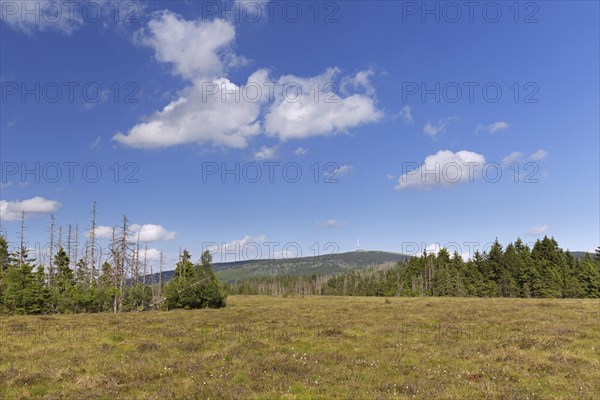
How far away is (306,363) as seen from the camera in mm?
17328

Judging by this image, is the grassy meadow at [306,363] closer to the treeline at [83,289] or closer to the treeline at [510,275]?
the treeline at [83,289]

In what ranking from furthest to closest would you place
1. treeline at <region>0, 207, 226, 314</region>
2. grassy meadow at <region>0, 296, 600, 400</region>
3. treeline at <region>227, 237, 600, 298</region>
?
treeline at <region>227, 237, 600, 298</region>
treeline at <region>0, 207, 226, 314</region>
grassy meadow at <region>0, 296, 600, 400</region>

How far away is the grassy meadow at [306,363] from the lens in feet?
44.1

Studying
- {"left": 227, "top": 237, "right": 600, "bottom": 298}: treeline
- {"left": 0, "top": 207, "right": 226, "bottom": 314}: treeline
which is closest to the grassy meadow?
→ {"left": 0, "top": 207, "right": 226, "bottom": 314}: treeline

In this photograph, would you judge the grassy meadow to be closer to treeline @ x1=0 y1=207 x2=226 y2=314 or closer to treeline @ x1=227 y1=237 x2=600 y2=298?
treeline @ x1=0 y1=207 x2=226 y2=314

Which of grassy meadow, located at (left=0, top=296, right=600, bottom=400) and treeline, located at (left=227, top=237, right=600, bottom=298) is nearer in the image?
grassy meadow, located at (left=0, top=296, right=600, bottom=400)

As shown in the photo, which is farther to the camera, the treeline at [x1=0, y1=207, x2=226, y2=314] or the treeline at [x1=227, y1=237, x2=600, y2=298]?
the treeline at [x1=227, y1=237, x2=600, y2=298]

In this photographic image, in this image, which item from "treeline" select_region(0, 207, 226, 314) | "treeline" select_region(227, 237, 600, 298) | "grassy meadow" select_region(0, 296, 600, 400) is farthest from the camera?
"treeline" select_region(227, 237, 600, 298)

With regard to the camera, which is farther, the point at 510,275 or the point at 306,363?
the point at 510,275

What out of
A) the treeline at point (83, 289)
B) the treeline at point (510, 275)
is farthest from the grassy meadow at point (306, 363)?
the treeline at point (510, 275)

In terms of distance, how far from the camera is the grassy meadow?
13.4 metres

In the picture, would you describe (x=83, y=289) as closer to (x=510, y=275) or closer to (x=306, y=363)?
(x=306, y=363)

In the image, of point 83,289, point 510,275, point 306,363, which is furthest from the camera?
point 510,275

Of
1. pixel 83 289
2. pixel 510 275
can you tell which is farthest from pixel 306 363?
pixel 510 275
